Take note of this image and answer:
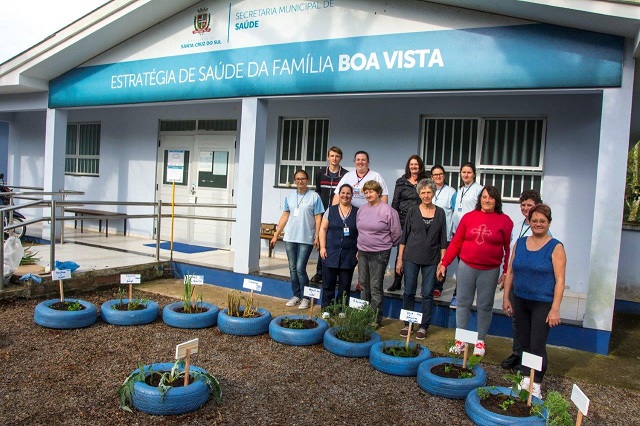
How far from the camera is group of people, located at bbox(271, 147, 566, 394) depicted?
3.93 metres

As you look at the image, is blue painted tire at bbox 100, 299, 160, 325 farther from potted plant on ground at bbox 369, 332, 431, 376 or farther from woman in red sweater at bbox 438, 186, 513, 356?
woman in red sweater at bbox 438, 186, 513, 356

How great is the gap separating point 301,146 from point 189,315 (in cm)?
408

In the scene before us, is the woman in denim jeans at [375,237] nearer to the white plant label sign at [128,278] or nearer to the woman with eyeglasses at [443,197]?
the woman with eyeglasses at [443,197]

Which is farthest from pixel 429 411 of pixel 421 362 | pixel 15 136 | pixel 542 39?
pixel 15 136

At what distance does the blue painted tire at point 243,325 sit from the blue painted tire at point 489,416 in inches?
88.4

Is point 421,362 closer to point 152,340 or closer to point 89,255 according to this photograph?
point 152,340

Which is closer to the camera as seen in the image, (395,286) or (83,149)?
(395,286)

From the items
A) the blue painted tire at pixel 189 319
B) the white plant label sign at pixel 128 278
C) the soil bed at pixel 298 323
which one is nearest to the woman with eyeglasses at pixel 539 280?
the soil bed at pixel 298 323

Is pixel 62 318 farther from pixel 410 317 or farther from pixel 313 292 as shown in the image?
pixel 410 317

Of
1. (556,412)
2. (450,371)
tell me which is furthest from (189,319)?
(556,412)

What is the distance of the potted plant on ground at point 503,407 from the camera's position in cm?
323

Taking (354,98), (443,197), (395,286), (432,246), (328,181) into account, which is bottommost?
(395,286)

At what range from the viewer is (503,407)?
11.1ft

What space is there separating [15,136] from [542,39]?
12.3m
